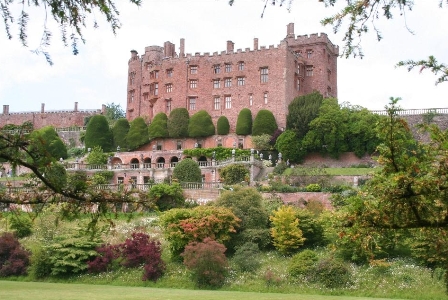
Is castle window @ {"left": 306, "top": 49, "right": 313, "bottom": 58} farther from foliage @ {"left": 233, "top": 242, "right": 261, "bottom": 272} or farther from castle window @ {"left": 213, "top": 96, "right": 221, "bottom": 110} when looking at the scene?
foliage @ {"left": 233, "top": 242, "right": 261, "bottom": 272}

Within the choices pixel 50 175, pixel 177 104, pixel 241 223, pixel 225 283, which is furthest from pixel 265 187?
pixel 50 175

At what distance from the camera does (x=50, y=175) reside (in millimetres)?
6348

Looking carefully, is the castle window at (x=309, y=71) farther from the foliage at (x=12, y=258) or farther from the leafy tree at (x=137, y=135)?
the foliage at (x=12, y=258)

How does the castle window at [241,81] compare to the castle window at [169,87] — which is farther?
the castle window at [169,87]

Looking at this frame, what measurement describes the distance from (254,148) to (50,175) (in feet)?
144

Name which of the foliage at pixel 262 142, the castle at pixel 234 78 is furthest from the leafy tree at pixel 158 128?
the foliage at pixel 262 142

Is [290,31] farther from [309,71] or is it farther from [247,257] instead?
[247,257]

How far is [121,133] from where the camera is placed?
2207 inches

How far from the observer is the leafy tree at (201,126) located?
174 feet

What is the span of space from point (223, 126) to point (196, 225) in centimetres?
2425

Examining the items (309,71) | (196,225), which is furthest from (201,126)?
(196,225)

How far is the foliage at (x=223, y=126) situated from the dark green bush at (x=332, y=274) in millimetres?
27581

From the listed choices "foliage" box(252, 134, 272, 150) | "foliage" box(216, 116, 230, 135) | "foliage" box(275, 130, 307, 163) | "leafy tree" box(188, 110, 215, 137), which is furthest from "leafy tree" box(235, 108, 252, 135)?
"foliage" box(275, 130, 307, 163)

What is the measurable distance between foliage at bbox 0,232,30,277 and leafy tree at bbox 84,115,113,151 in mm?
25352
